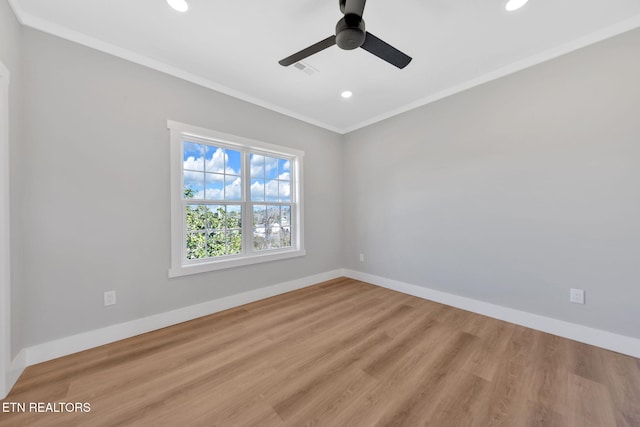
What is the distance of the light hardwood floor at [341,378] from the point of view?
1385 mm

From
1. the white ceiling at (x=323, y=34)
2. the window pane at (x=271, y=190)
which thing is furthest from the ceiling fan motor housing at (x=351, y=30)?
the window pane at (x=271, y=190)

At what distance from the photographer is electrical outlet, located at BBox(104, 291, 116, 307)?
215 centimetres

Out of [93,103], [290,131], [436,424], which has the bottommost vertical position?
[436,424]

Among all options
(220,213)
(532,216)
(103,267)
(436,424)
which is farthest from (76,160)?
(532,216)

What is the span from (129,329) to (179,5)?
2.85 m

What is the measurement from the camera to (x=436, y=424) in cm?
134

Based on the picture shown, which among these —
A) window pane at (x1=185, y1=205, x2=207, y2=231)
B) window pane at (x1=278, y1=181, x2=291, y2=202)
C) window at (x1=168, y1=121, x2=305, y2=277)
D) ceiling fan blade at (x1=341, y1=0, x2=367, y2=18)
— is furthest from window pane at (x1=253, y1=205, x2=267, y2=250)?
ceiling fan blade at (x1=341, y1=0, x2=367, y2=18)

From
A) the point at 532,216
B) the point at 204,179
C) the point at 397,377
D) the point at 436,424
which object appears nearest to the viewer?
the point at 436,424

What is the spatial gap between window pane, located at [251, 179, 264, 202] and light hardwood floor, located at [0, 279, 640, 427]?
162cm

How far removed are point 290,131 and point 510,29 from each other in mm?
2671

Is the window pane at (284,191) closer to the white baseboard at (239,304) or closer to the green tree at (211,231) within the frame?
the green tree at (211,231)

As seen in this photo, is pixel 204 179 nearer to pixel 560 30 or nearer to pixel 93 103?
pixel 93 103

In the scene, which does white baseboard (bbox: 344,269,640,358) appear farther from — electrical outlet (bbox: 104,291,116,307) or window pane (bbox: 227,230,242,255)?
electrical outlet (bbox: 104,291,116,307)

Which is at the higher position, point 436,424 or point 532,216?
point 532,216
